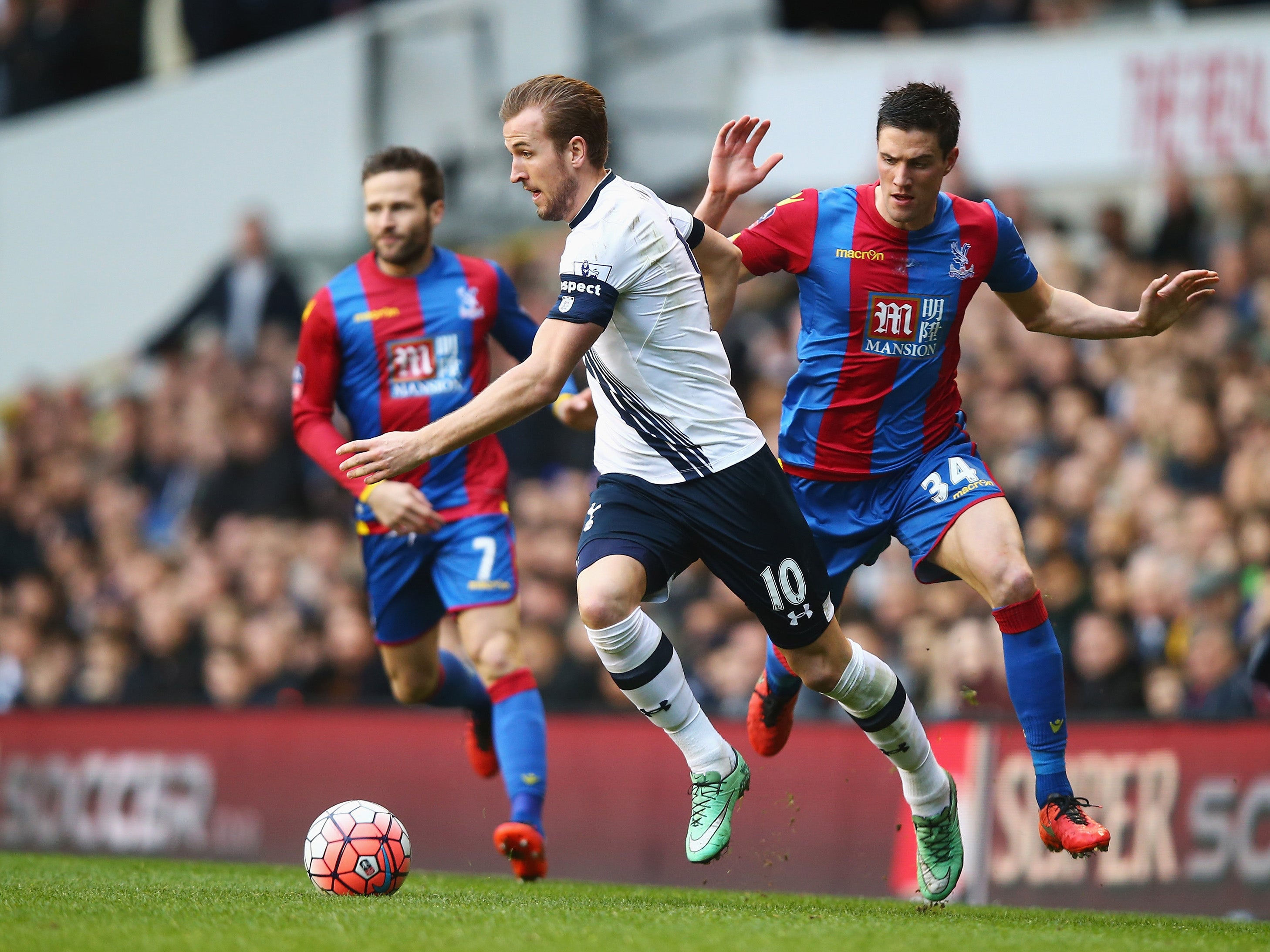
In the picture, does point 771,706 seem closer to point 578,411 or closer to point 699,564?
point 578,411

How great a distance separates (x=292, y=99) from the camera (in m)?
17.1

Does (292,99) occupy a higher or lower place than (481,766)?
higher

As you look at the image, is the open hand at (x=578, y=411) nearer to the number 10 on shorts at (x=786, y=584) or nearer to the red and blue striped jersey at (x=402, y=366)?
the red and blue striped jersey at (x=402, y=366)

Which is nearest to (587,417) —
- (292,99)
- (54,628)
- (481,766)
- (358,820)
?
(358,820)

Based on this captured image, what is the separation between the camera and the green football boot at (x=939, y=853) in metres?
6.62

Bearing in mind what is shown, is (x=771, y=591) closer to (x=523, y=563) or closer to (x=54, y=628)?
(x=523, y=563)

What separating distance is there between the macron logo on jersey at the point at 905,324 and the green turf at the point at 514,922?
2178 mm

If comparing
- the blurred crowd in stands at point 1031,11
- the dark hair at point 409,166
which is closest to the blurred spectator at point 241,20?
the blurred crowd in stands at point 1031,11

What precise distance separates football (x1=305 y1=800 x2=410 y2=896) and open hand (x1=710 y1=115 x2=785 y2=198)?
2833 millimetres

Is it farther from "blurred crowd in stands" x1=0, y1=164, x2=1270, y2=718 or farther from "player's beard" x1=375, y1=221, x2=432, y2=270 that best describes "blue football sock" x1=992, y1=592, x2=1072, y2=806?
"player's beard" x1=375, y1=221, x2=432, y2=270

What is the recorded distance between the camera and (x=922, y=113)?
6250mm

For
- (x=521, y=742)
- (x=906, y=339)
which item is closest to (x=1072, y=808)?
(x=906, y=339)

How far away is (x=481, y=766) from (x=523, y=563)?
368 cm

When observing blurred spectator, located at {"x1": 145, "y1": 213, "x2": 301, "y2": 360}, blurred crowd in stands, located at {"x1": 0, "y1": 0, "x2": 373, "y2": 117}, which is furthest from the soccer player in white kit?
blurred crowd in stands, located at {"x1": 0, "y1": 0, "x2": 373, "y2": 117}
